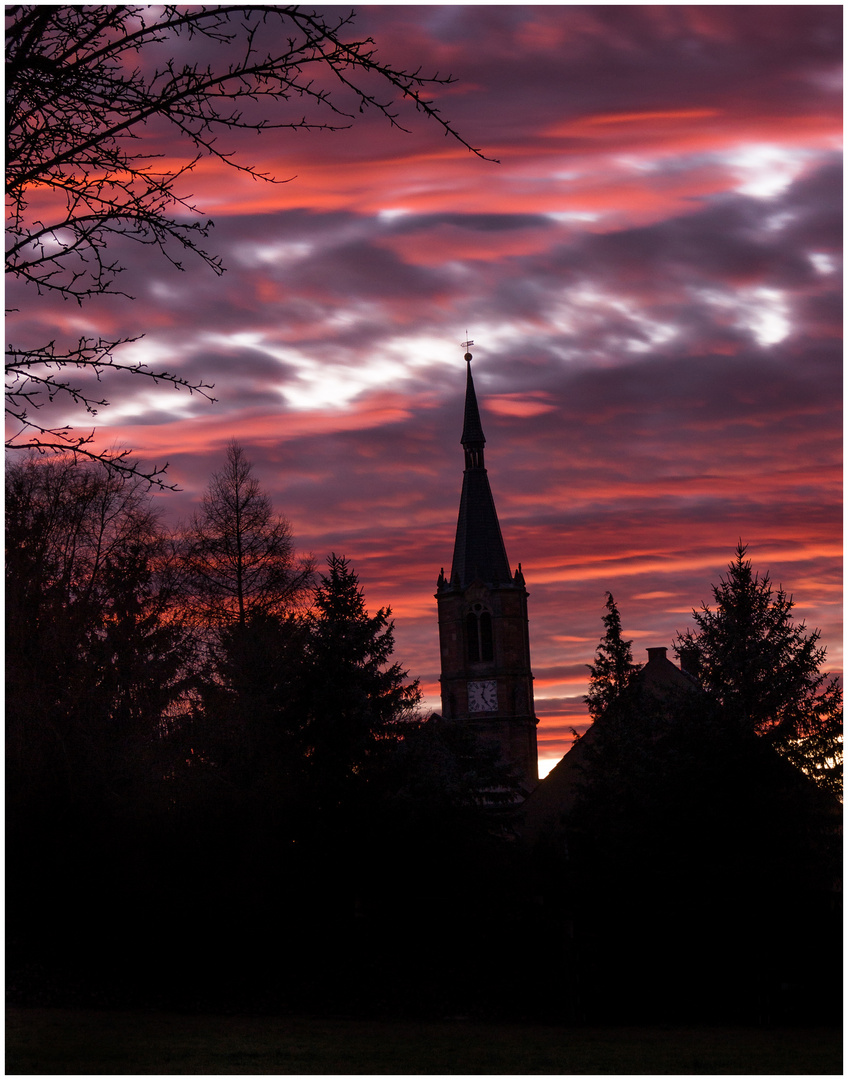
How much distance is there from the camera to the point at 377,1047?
45.5 ft

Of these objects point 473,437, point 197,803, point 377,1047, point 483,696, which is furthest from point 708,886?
point 473,437

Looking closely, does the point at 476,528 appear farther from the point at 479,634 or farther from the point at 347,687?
the point at 347,687

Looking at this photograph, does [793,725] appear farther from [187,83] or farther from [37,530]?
[187,83]

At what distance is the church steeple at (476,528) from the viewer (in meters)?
67.4

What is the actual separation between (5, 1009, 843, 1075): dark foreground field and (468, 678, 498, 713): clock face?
48570 millimetres

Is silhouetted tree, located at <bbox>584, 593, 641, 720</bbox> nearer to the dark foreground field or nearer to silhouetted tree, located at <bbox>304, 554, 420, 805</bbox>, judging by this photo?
silhouetted tree, located at <bbox>304, 554, 420, 805</bbox>

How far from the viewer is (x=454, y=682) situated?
66.3m

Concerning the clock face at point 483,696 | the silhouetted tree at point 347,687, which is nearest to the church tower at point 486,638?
the clock face at point 483,696

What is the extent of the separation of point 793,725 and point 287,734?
1126cm

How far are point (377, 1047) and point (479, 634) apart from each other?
174ft

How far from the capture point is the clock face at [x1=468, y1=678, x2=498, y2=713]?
2554 inches

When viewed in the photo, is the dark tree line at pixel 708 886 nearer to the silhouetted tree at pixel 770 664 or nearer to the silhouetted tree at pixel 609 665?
the silhouetted tree at pixel 770 664

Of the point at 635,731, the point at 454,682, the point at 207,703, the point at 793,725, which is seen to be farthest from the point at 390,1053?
the point at 454,682

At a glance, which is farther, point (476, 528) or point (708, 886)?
point (476, 528)
